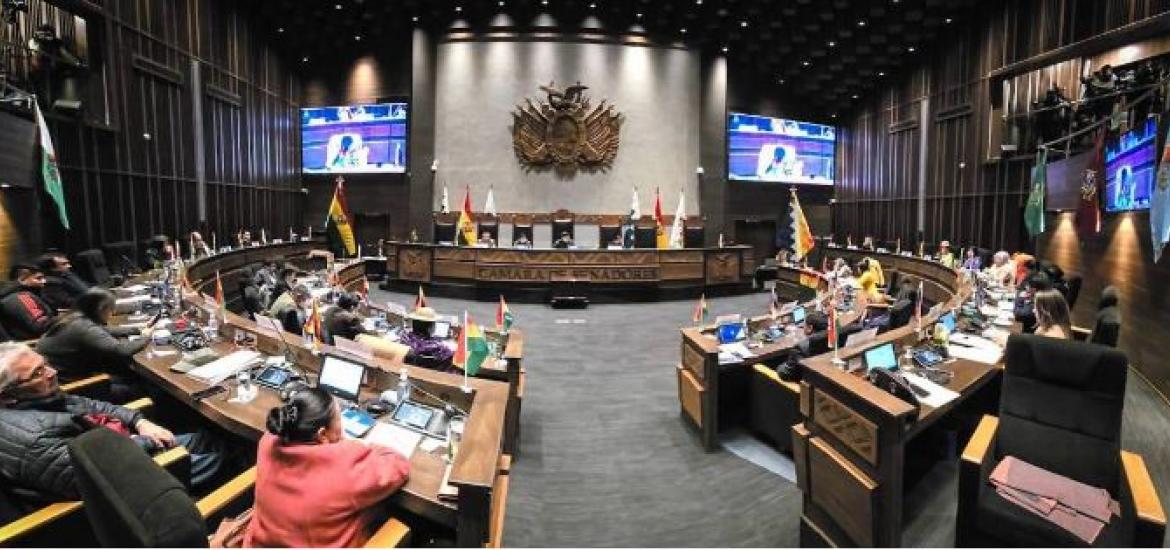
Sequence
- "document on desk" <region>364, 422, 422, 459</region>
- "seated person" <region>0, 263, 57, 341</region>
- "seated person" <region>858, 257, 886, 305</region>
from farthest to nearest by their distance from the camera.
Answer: "seated person" <region>858, 257, 886, 305</region>, "seated person" <region>0, 263, 57, 341</region>, "document on desk" <region>364, 422, 422, 459</region>

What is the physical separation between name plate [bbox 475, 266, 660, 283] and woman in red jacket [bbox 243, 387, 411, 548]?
27.8ft

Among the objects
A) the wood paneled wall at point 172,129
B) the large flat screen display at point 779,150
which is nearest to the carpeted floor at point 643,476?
the wood paneled wall at point 172,129

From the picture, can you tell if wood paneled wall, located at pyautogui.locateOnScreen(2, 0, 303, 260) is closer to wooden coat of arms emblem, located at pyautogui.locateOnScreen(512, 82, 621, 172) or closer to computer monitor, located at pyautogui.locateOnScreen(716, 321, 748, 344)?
wooden coat of arms emblem, located at pyautogui.locateOnScreen(512, 82, 621, 172)

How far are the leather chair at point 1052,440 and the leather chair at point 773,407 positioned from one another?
112 cm

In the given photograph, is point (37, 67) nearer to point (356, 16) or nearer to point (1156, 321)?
point (356, 16)

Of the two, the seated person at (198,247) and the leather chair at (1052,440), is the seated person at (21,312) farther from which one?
the leather chair at (1052,440)

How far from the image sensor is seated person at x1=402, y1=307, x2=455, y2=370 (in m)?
3.65

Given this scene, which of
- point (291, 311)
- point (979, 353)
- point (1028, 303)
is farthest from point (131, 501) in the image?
point (1028, 303)

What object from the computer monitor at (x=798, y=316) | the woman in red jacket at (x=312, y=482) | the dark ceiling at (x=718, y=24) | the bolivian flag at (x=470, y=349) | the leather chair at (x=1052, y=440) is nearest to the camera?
the woman in red jacket at (x=312, y=482)

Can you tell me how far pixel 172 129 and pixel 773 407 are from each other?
1117 centimetres

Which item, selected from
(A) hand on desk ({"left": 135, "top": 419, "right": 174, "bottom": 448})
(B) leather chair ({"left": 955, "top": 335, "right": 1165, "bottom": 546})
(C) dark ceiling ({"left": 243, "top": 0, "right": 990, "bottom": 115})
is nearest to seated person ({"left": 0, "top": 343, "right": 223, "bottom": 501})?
(A) hand on desk ({"left": 135, "top": 419, "right": 174, "bottom": 448})

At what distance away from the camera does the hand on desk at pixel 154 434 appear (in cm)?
255

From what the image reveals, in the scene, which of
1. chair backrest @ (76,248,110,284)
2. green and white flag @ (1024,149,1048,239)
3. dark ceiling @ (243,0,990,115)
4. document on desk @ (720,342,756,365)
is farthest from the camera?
dark ceiling @ (243,0,990,115)

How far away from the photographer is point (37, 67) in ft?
24.4
